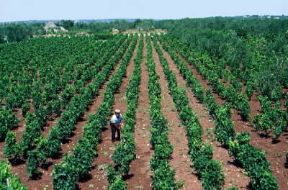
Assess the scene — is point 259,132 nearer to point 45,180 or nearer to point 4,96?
point 45,180

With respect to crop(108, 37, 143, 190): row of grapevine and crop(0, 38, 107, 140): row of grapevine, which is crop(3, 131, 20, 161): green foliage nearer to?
crop(0, 38, 107, 140): row of grapevine

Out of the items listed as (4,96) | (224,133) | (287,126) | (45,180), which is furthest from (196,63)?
(45,180)

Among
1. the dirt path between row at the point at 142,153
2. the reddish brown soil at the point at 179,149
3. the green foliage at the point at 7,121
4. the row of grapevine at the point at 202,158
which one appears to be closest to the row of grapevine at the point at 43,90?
the green foliage at the point at 7,121

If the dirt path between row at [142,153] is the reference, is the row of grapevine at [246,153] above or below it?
above

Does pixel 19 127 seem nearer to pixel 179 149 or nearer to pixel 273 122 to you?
pixel 179 149

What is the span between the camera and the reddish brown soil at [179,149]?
17.3 m

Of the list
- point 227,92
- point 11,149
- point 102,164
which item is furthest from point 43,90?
point 102,164

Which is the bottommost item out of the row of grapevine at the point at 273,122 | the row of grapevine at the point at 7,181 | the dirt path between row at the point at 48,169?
the dirt path between row at the point at 48,169

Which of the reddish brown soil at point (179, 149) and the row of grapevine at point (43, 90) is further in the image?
the row of grapevine at point (43, 90)

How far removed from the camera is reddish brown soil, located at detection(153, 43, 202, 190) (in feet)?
56.7

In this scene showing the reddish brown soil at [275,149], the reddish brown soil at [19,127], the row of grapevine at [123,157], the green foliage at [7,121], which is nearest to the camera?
the row of grapevine at [123,157]

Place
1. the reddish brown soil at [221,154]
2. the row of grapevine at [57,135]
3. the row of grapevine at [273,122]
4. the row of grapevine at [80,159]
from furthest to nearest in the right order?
the row of grapevine at [273,122], the row of grapevine at [57,135], the reddish brown soil at [221,154], the row of grapevine at [80,159]

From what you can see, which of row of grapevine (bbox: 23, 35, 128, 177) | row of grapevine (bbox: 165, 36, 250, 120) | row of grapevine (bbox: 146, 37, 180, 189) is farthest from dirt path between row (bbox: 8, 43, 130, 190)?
row of grapevine (bbox: 165, 36, 250, 120)

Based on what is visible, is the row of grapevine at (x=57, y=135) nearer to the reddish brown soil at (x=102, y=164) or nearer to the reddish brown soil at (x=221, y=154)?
the reddish brown soil at (x=102, y=164)
